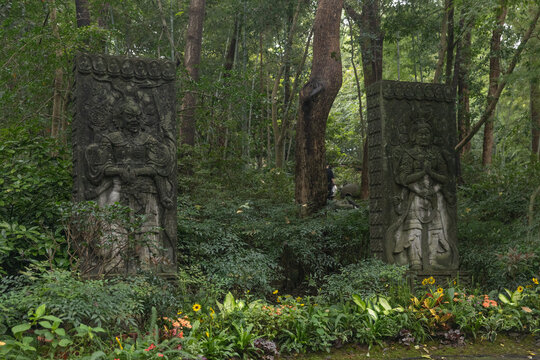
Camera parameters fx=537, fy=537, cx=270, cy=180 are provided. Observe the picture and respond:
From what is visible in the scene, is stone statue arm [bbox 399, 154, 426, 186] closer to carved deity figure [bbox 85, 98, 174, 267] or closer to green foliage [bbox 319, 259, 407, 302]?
green foliage [bbox 319, 259, 407, 302]

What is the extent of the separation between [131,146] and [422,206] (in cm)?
387

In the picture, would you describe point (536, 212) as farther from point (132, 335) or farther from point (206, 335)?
point (132, 335)

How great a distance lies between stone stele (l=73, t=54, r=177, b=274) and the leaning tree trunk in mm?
3526

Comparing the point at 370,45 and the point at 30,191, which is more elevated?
the point at 370,45

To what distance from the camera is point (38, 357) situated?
3938mm

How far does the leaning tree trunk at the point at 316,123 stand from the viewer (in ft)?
31.6

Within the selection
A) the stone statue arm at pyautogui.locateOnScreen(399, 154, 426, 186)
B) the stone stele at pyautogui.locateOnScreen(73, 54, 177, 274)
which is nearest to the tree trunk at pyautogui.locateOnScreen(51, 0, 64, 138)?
the stone stele at pyautogui.locateOnScreen(73, 54, 177, 274)

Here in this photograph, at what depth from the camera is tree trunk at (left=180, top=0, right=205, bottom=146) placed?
1229 cm

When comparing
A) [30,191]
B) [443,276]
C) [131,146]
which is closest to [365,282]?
[443,276]

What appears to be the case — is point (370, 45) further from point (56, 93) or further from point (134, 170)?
point (134, 170)

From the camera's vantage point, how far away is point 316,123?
9633mm

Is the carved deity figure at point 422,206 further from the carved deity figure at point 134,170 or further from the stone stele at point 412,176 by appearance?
the carved deity figure at point 134,170

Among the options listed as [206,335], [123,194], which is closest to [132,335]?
[206,335]

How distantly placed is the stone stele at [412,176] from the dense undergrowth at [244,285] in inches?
18.2
